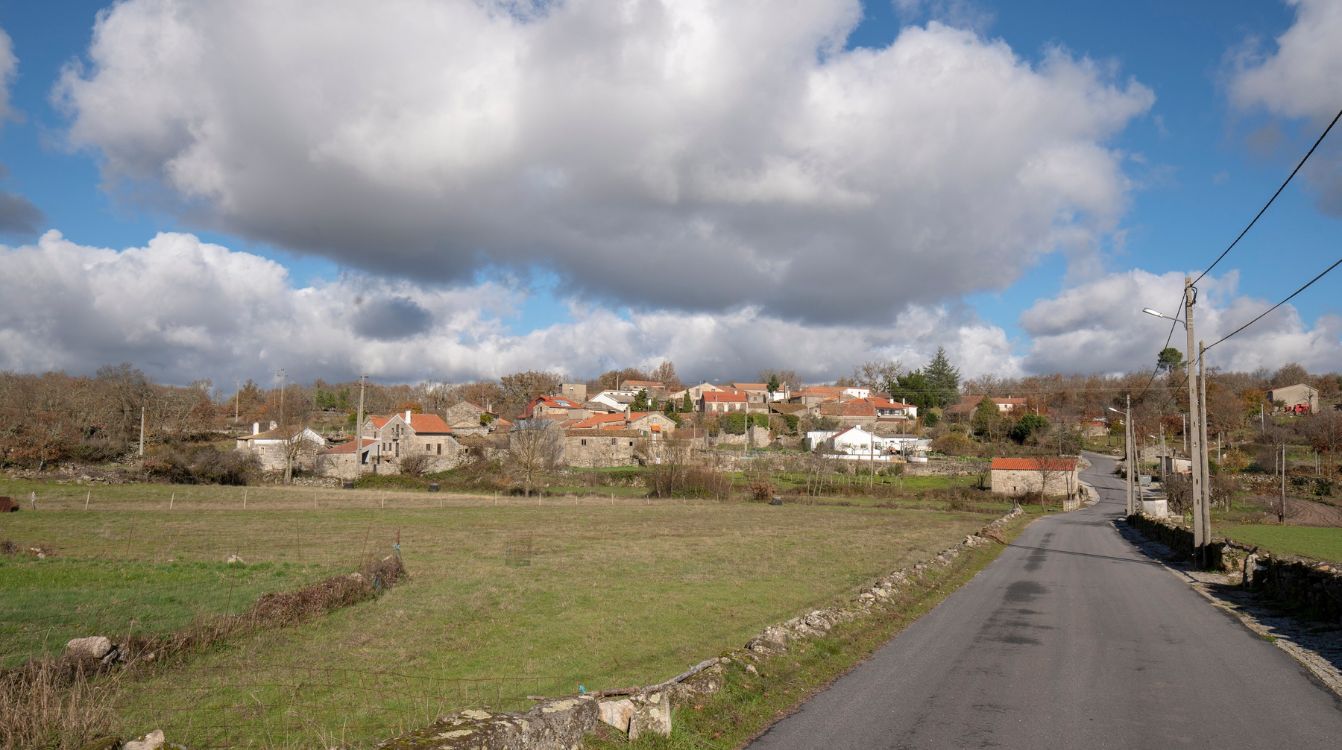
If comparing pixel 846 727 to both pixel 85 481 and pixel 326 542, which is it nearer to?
pixel 326 542

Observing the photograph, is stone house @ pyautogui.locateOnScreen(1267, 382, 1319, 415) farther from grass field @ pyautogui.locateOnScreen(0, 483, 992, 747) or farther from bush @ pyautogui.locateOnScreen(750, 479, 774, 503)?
grass field @ pyautogui.locateOnScreen(0, 483, 992, 747)

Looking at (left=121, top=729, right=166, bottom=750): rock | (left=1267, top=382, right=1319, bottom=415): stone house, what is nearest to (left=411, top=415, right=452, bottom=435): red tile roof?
(left=121, top=729, right=166, bottom=750): rock

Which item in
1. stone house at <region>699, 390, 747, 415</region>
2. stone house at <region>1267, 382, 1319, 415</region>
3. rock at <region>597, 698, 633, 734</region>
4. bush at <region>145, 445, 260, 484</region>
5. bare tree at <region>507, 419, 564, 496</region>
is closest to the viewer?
rock at <region>597, 698, 633, 734</region>

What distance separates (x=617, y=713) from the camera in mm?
7887

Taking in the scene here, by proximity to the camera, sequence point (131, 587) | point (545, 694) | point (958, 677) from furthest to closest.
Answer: point (131, 587)
point (958, 677)
point (545, 694)

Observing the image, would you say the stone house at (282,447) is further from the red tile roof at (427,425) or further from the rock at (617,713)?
the rock at (617,713)

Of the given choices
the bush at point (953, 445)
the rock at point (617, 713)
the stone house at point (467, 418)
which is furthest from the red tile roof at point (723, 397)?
the rock at point (617, 713)

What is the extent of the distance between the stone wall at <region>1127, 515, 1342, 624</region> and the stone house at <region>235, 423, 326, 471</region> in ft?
244

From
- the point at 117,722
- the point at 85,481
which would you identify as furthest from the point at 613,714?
the point at 85,481

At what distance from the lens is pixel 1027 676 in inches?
430

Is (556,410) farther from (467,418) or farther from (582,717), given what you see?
(582,717)

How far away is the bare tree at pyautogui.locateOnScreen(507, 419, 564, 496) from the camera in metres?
67.8

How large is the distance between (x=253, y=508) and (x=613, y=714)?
1782 inches

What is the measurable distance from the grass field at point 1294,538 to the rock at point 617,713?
32.4m
